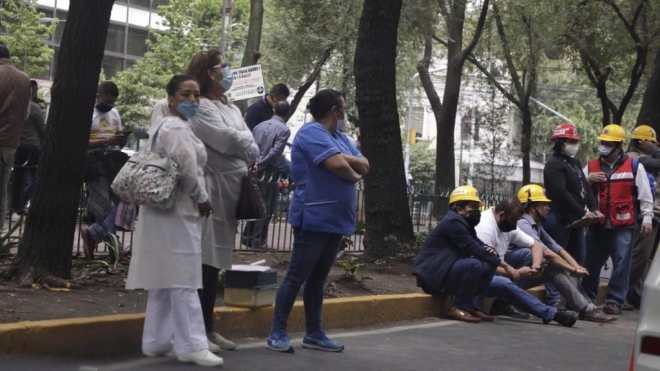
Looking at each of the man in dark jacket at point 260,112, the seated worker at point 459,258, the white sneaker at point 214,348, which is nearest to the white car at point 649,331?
the white sneaker at point 214,348

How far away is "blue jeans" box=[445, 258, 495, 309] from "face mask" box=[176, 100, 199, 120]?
4.09 meters

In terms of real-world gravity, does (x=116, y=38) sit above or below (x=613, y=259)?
above

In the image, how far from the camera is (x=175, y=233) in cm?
730

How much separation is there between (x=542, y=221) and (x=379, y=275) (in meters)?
1.80

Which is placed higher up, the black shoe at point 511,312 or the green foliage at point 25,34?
the green foliage at point 25,34

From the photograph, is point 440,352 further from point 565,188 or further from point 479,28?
point 479,28

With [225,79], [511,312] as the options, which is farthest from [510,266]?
[225,79]

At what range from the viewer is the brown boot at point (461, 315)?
1114 centimetres

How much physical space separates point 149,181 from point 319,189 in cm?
142

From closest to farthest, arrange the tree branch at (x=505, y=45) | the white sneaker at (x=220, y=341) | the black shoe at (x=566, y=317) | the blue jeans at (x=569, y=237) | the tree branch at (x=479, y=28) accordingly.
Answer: the white sneaker at (x=220, y=341) → the black shoe at (x=566, y=317) → the blue jeans at (x=569, y=237) → the tree branch at (x=479, y=28) → the tree branch at (x=505, y=45)

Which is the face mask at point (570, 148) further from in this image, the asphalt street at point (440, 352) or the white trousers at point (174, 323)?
the white trousers at point (174, 323)

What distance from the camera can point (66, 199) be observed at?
9.16m

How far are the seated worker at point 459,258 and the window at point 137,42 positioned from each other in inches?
2028

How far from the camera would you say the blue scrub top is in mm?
8125
